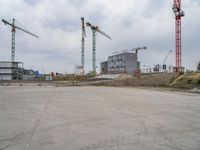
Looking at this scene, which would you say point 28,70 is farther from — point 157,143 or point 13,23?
point 157,143

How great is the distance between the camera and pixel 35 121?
1104cm

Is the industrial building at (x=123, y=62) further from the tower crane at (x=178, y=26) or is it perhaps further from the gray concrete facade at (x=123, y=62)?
the tower crane at (x=178, y=26)

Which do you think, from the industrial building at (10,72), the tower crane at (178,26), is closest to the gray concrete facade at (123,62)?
the industrial building at (10,72)

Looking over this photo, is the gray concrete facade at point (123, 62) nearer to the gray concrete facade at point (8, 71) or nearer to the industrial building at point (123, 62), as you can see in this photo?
the industrial building at point (123, 62)

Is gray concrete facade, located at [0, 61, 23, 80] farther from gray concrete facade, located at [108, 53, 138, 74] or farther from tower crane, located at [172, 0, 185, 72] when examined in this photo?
tower crane, located at [172, 0, 185, 72]

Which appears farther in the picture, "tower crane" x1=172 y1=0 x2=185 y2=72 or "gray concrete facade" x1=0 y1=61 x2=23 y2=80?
"gray concrete facade" x1=0 y1=61 x2=23 y2=80

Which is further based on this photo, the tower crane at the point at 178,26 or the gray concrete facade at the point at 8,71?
the gray concrete facade at the point at 8,71

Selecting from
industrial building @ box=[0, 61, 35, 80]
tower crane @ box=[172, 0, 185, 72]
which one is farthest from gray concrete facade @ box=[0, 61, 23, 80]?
tower crane @ box=[172, 0, 185, 72]

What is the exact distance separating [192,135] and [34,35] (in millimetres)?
136685

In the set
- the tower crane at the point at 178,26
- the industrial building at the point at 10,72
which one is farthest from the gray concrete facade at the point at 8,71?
the tower crane at the point at 178,26

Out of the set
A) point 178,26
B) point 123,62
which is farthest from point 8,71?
point 178,26

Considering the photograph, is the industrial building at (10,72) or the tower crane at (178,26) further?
the industrial building at (10,72)

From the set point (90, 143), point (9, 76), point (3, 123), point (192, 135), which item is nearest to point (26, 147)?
point (90, 143)

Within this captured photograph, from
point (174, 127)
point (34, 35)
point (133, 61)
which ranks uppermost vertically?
point (34, 35)
